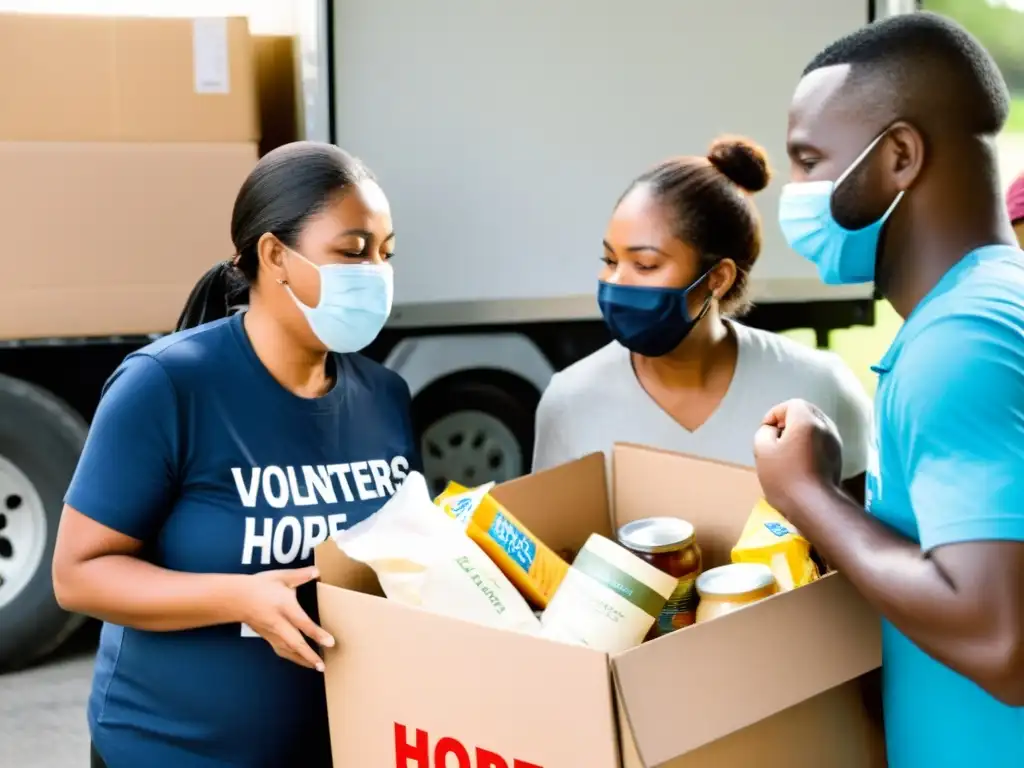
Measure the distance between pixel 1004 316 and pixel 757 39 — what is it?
2.85m

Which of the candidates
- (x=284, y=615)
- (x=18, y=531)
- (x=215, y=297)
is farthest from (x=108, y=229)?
(x=284, y=615)

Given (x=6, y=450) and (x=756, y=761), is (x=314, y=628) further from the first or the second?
(x=6, y=450)

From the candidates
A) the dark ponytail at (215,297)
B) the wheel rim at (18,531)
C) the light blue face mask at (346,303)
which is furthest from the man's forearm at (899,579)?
the wheel rim at (18,531)

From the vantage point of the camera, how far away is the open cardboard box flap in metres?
0.90

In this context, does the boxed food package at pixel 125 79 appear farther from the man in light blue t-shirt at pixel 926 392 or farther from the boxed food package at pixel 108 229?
the man in light blue t-shirt at pixel 926 392

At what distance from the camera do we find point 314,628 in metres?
1.14

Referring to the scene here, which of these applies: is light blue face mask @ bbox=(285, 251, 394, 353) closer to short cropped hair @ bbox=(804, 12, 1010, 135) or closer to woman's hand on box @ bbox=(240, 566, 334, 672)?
woman's hand on box @ bbox=(240, 566, 334, 672)

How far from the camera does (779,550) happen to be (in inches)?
47.1

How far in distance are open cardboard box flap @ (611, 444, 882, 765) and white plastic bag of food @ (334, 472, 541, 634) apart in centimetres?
25

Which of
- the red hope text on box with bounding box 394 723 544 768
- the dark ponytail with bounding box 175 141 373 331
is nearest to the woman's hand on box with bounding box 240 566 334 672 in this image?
the red hope text on box with bounding box 394 723 544 768

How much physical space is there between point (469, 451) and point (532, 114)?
120 cm

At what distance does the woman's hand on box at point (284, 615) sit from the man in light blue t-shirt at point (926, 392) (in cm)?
54

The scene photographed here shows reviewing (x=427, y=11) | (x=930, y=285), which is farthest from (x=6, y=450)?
(x=930, y=285)

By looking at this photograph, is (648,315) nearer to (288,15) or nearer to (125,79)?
(125,79)
